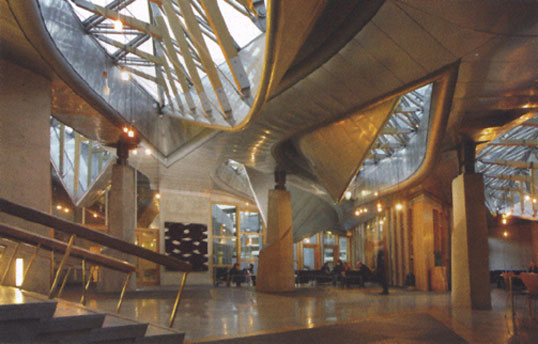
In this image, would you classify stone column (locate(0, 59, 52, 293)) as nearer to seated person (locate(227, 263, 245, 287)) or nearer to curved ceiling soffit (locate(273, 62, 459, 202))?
curved ceiling soffit (locate(273, 62, 459, 202))

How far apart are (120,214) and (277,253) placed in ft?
20.0

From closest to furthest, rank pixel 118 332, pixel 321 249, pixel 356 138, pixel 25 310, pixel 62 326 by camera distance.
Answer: pixel 25 310, pixel 62 326, pixel 118 332, pixel 356 138, pixel 321 249

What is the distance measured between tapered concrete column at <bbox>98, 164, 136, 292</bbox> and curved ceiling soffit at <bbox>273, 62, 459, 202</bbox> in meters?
5.49

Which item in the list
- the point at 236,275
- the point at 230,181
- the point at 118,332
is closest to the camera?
the point at 118,332

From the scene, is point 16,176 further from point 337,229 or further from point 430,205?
point 337,229

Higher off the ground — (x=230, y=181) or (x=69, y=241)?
(x=230, y=181)

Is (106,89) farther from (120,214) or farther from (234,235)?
(234,235)

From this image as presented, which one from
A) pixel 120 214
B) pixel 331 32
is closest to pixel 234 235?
pixel 120 214

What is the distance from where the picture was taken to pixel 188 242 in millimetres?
24250

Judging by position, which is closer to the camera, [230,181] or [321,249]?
[230,181]

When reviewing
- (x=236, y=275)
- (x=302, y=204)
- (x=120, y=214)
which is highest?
(x=302, y=204)

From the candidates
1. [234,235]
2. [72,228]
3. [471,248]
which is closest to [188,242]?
[234,235]

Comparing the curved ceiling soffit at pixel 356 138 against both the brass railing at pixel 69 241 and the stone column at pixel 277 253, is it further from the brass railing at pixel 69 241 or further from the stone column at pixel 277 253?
the brass railing at pixel 69 241

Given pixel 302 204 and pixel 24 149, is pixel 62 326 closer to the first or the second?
pixel 24 149
